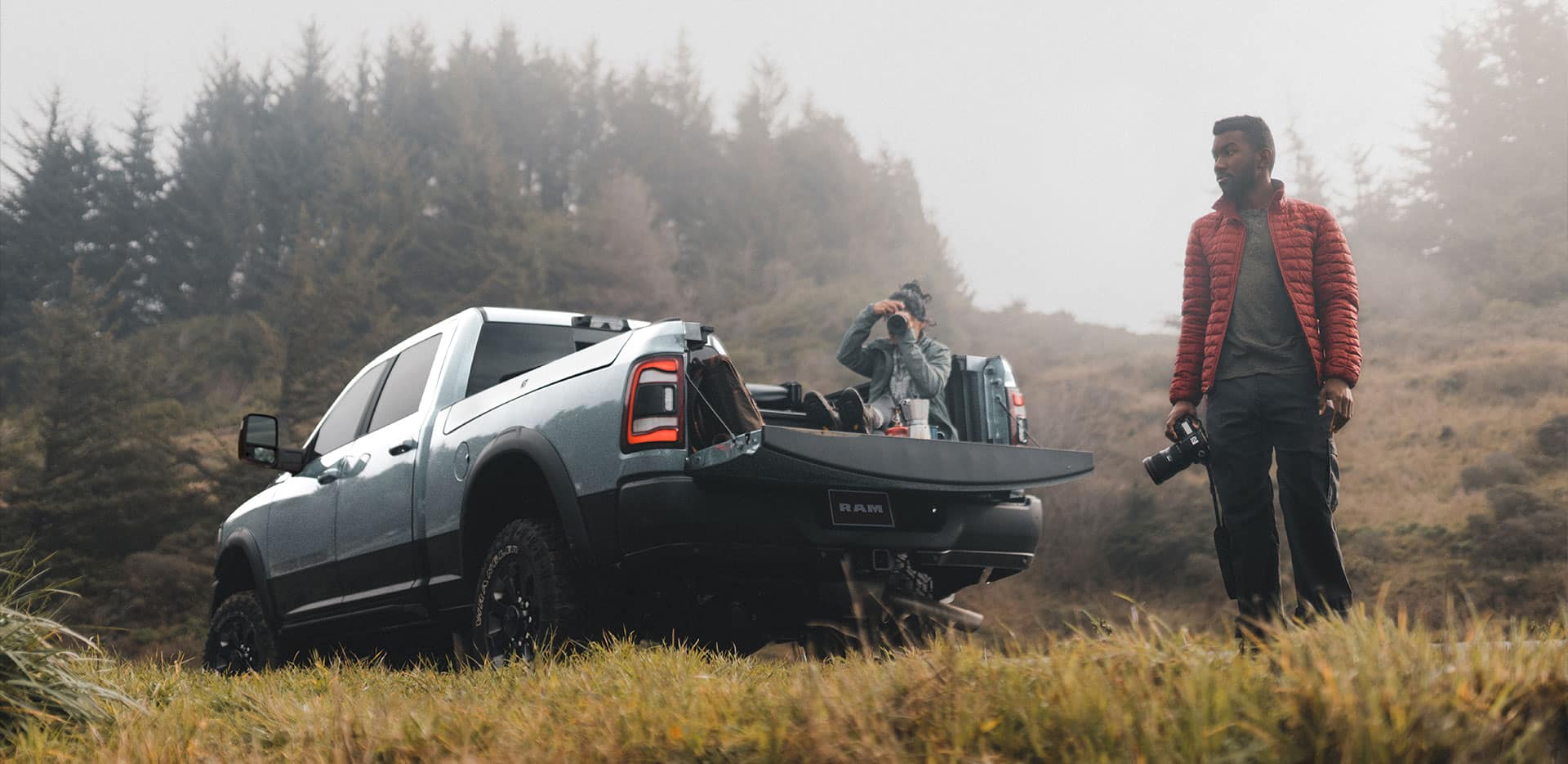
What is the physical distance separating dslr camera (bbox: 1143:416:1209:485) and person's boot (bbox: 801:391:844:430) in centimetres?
153

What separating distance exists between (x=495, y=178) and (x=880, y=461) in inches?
1499

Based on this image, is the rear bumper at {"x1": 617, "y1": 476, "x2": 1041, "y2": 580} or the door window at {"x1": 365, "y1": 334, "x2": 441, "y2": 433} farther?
the door window at {"x1": 365, "y1": 334, "x2": 441, "y2": 433}

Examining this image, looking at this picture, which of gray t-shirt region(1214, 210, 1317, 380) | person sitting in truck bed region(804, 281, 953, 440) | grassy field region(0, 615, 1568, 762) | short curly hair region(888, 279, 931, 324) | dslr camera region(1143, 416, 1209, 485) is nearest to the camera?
grassy field region(0, 615, 1568, 762)

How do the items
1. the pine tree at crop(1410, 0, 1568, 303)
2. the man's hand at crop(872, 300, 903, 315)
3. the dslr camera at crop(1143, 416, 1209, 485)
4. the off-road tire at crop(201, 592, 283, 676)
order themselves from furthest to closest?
the pine tree at crop(1410, 0, 1568, 303) < the man's hand at crop(872, 300, 903, 315) < the off-road tire at crop(201, 592, 283, 676) < the dslr camera at crop(1143, 416, 1209, 485)

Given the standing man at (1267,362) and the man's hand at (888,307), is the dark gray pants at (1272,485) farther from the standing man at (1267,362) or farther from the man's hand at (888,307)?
the man's hand at (888,307)

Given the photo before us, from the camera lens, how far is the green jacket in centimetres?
657

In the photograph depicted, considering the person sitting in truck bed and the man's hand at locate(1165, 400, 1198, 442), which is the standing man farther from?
the person sitting in truck bed

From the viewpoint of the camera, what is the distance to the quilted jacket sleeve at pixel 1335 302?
4.22m

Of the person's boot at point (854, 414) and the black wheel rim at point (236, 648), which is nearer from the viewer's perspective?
the person's boot at point (854, 414)

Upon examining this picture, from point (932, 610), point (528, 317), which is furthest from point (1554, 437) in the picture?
point (528, 317)

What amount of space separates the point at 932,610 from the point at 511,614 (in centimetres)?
167

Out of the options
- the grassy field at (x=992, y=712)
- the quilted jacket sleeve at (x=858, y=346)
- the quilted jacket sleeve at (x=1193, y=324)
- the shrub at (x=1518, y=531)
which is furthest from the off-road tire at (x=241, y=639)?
the shrub at (x=1518, y=531)

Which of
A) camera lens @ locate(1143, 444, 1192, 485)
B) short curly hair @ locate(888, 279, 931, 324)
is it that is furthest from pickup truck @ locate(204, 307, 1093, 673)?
short curly hair @ locate(888, 279, 931, 324)

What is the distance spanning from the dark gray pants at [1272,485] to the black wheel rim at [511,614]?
8.62ft
